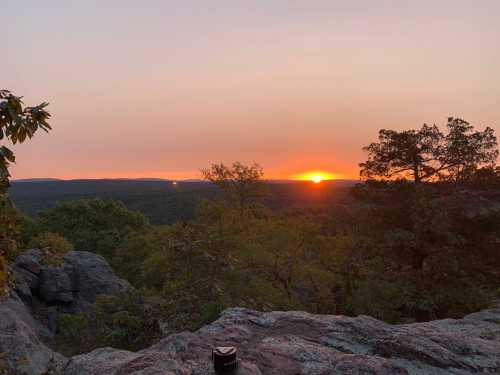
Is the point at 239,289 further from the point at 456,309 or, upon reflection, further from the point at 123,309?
the point at 456,309

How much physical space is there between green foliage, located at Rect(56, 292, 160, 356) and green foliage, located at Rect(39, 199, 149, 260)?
36.0 m

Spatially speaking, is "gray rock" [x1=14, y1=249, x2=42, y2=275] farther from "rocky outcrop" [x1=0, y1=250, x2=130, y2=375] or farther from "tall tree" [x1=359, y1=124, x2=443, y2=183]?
"tall tree" [x1=359, y1=124, x2=443, y2=183]

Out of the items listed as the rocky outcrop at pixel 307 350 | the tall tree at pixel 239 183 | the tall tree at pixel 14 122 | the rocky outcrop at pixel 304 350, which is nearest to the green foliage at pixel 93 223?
the tall tree at pixel 239 183

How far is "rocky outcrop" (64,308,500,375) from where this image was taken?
6941mm

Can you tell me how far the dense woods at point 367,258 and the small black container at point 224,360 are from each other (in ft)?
35.3

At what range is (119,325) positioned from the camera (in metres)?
18.2

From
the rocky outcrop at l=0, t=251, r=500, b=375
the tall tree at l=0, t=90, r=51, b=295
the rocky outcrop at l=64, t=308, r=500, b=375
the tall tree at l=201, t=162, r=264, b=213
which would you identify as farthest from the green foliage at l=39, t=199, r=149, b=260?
the tall tree at l=0, t=90, r=51, b=295

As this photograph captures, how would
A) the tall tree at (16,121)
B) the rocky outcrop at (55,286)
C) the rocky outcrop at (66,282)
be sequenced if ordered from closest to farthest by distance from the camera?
the tall tree at (16,121)
the rocky outcrop at (55,286)
the rocky outcrop at (66,282)

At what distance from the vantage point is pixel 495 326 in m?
12.2

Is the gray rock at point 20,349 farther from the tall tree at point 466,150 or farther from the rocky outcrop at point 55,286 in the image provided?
the tall tree at point 466,150

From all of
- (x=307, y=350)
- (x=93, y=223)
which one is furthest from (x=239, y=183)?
(x=307, y=350)

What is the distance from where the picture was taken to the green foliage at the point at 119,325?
17.5 m

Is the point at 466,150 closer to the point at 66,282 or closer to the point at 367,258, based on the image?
the point at 367,258

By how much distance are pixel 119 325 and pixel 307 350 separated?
12699mm
